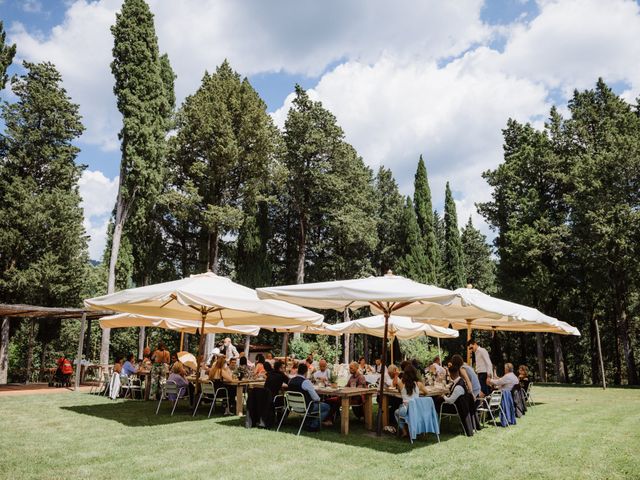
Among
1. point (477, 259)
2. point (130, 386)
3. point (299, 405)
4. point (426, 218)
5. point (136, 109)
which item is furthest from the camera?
point (477, 259)

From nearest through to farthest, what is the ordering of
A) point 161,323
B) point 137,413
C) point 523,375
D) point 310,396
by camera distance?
point 310,396
point 137,413
point 523,375
point 161,323

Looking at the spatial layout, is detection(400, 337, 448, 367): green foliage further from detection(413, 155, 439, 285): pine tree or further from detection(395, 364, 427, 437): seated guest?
detection(395, 364, 427, 437): seated guest

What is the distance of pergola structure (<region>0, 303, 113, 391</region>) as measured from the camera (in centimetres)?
1518

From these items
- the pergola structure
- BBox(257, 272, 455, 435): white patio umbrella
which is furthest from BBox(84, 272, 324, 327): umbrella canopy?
the pergola structure

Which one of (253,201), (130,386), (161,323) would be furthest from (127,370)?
(253,201)

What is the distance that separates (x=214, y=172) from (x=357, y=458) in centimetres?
2214

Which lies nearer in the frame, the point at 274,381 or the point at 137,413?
the point at 274,381

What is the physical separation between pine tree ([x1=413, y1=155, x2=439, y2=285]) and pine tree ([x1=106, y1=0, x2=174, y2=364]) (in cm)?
2285

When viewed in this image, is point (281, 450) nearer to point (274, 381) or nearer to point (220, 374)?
point (274, 381)

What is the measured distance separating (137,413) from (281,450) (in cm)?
495

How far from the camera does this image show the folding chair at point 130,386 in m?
12.9

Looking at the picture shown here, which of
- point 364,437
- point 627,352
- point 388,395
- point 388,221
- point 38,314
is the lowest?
point 364,437

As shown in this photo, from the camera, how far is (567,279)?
26.9 m

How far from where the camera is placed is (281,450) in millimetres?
6684
